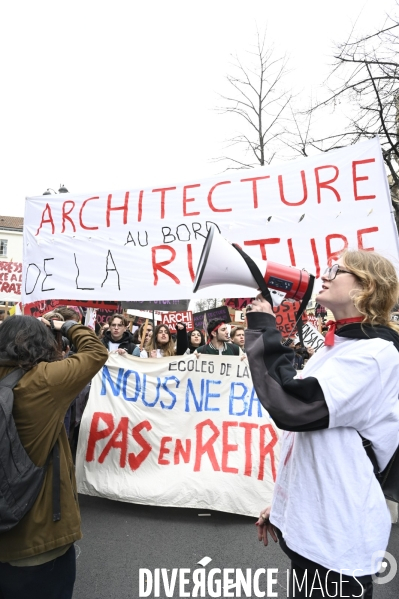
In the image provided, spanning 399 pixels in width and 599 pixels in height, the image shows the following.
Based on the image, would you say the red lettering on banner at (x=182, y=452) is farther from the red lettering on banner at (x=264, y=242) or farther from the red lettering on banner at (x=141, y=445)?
the red lettering on banner at (x=264, y=242)

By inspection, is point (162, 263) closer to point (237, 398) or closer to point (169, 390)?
point (169, 390)

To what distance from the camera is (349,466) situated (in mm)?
1399

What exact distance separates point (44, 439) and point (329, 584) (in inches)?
43.9

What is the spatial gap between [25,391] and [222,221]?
8.33 ft

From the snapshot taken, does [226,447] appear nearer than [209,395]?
Yes

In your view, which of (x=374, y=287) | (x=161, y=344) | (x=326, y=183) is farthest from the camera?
(x=161, y=344)

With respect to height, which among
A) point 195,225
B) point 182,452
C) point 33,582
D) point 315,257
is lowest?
point 33,582

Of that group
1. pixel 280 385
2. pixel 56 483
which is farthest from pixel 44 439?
pixel 280 385

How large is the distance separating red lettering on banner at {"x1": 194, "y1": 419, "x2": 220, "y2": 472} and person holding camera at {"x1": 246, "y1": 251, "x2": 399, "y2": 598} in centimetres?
232

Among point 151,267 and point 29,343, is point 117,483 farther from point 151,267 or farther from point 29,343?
point 29,343

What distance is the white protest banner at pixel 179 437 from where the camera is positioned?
3.70 metres

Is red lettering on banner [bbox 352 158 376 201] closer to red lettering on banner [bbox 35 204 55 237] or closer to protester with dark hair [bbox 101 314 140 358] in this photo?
red lettering on banner [bbox 35 204 55 237]

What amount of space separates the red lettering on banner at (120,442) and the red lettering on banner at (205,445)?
632 millimetres

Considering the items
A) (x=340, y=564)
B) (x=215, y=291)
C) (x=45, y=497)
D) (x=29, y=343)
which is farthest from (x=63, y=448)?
(x=215, y=291)
